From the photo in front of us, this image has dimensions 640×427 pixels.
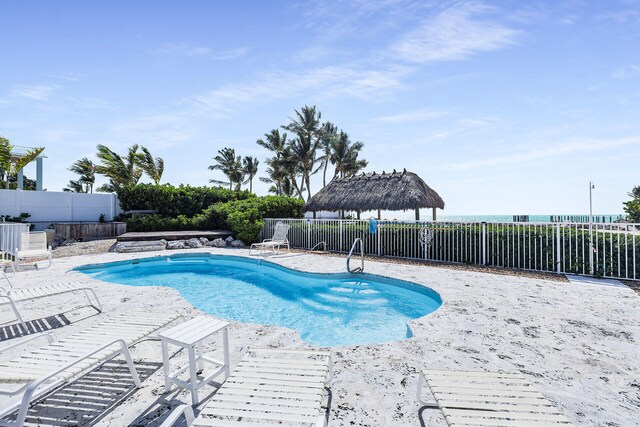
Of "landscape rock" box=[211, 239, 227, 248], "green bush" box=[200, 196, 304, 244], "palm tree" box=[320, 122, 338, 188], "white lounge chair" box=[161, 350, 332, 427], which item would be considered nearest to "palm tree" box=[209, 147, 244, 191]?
"palm tree" box=[320, 122, 338, 188]

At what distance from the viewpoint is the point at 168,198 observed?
18.3 metres

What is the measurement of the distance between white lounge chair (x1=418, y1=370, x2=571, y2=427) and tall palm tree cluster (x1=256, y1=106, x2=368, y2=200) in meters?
30.9

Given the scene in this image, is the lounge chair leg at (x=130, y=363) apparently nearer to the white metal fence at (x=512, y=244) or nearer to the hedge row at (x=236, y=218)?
the white metal fence at (x=512, y=244)

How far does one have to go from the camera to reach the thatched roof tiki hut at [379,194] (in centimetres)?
1505

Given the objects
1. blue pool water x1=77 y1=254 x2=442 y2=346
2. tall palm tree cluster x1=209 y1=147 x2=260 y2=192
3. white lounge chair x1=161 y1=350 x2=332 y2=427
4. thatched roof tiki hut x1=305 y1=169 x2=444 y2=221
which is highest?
tall palm tree cluster x1=209 y1=147 x2=260 y2=192

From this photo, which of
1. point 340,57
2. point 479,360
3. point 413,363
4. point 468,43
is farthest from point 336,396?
point 340,57

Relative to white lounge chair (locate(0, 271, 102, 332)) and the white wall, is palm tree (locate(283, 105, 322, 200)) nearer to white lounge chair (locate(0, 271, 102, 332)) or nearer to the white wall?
the white wall

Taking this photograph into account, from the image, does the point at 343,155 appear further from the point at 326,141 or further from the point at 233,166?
the point at 233,166

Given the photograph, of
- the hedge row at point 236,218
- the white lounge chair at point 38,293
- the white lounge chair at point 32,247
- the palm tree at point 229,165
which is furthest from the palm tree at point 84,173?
the white lounge chair at point 38,293

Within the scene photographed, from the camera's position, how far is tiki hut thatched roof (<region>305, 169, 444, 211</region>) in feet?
49.4

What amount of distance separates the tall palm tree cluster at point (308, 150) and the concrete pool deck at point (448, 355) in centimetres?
2760

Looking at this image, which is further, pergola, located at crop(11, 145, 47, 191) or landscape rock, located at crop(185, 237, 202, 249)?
pergola, located at crop(11, 145, 47, 191)

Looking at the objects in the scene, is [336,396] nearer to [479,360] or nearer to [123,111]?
[479,360]

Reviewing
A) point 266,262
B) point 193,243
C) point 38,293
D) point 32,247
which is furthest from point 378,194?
point 32,247
